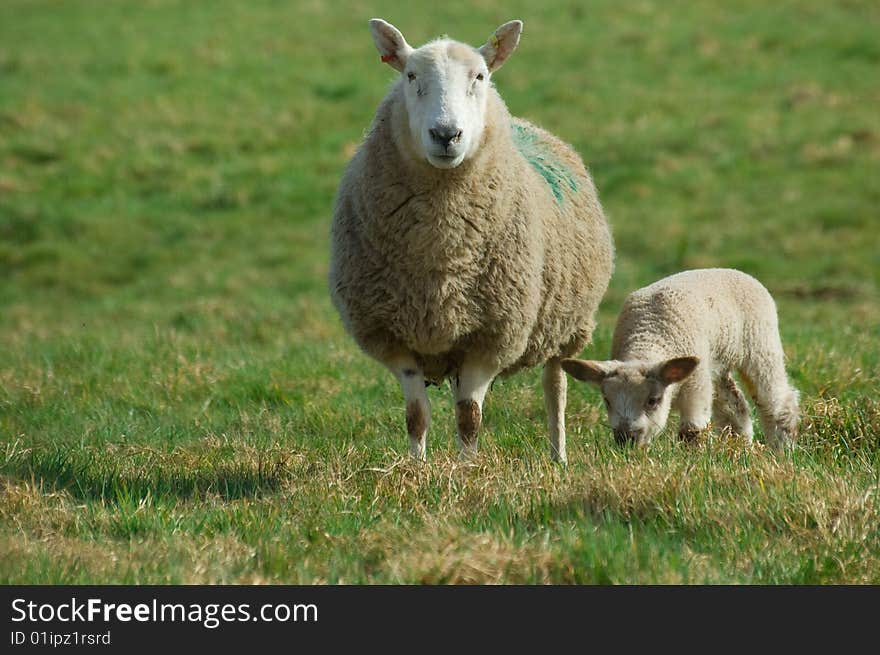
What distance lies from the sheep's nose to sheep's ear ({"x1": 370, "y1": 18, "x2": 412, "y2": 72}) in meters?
0.70

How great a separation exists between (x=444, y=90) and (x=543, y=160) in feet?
4.55

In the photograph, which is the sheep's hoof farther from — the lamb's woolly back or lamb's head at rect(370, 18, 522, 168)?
lamb's head at rect(370, 18, 522, 168)

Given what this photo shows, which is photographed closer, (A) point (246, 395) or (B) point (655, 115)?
(A) point (246, 395)

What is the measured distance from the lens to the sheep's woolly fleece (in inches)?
221

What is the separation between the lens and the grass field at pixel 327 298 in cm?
425

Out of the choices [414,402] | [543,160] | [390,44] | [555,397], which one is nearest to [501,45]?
[390,44]

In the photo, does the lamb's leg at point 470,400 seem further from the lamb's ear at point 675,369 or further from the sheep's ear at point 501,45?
the sheep's ear at point 501,45

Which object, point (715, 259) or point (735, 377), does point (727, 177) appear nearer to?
point (715, 259)

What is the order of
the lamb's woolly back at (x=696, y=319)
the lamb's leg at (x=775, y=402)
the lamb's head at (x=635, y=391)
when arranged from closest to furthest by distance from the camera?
the lamb's head at (x=635, y=391), the lamb's woolly back at (x=696, y=319), the lamb's leg at (x=775, y=402)

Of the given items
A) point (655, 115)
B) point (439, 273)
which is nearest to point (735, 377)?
point (439, 273)

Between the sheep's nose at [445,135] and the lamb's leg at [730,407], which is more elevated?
the sheep's nose at [445,135]

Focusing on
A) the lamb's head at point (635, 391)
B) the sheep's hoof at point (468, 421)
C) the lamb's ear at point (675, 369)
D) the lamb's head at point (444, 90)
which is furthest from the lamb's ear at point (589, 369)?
the lamb's head at point (444, 90)

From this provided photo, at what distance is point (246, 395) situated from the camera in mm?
7324
